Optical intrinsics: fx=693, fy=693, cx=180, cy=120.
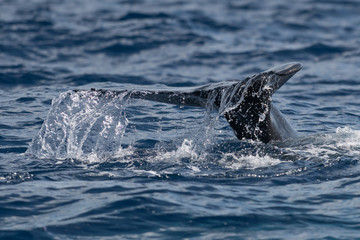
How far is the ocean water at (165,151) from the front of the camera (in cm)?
706

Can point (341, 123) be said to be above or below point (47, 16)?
below

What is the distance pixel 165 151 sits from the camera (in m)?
9.58

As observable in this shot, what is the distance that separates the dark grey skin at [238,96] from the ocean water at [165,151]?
229 mm

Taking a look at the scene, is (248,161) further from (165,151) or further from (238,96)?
(165,151)

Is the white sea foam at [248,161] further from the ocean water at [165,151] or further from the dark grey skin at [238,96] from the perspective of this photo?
the dark grey skin at [238,96]

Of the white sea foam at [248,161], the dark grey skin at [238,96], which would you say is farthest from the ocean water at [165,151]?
the dark grey skin at [238,96]

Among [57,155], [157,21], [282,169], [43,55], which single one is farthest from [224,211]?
[157,21]

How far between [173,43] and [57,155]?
12.5 m

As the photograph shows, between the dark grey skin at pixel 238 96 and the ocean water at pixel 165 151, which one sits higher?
the dark grey skin at pixel 238 96

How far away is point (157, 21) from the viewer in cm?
2373

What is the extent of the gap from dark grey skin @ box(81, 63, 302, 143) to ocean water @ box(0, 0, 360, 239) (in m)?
0.23

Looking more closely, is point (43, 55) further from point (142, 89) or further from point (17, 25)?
point (142, 89)

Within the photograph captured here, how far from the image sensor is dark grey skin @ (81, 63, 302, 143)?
8461 millimetres

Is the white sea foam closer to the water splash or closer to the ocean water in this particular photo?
the ocean water
